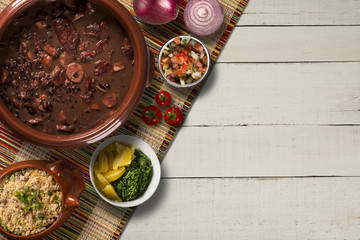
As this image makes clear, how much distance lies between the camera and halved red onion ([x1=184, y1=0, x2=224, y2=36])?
255 cm

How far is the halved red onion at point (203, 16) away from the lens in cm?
255

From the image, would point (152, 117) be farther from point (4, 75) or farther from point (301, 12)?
point (301, 12)

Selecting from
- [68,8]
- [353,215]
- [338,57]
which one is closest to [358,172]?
[353,215]

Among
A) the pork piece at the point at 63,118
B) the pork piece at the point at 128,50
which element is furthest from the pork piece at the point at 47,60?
the pork piece at the point at 128,50

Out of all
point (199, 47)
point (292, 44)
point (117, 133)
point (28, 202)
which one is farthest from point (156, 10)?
point (28, 202)

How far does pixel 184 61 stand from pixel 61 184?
0.97 metres

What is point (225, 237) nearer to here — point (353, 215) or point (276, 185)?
point (276, 185)

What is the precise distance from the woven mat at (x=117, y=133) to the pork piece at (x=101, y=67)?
42 cm

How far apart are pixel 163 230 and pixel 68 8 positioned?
1.40 metres

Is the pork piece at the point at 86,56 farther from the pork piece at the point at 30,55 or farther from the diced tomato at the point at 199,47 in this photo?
the diced tomato at the point at 199,47

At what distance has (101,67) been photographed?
7.38 feet

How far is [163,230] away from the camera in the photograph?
2.70 metres

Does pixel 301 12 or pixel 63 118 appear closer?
pixel 63 118

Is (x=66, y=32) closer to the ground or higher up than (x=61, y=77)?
higher up
